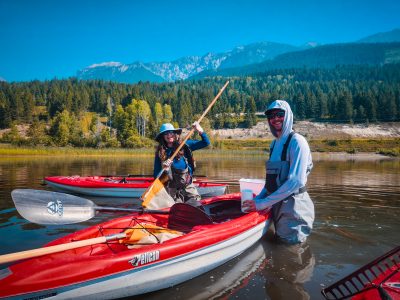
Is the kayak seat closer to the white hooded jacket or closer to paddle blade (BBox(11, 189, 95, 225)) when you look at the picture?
the white hooded jacket

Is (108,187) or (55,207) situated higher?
(55,207)

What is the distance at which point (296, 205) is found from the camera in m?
6.83

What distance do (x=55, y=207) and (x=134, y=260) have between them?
6.31 feet

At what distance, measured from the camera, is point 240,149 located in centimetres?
8319

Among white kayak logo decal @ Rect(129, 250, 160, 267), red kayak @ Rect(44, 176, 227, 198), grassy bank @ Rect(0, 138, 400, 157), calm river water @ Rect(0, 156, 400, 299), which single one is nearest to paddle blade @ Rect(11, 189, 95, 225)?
white kayak logo decal @ Rect(129, 250, 160, 267)

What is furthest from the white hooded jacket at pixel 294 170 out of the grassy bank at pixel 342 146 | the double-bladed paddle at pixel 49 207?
the grassy bank at pixel 342 146

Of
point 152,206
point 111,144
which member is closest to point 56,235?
point 152,206

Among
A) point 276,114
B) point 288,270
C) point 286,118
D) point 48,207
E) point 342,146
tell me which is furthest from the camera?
point 342,146

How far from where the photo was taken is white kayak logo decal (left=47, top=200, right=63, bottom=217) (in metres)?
5.54

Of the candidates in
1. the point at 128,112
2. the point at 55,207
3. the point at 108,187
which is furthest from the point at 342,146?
the point at 55,207

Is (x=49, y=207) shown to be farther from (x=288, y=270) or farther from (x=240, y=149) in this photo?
(x=240, y=149)

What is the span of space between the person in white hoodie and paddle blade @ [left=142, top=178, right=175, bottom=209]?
1799 millimetres

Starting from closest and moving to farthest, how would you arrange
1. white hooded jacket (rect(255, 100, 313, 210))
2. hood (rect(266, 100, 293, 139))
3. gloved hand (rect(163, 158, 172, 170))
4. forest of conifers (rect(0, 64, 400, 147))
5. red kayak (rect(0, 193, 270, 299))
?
1. red kayak (rect(0, 193, 270, 299))
2. white hooded jacket (rect(255, 100, 313, 210))
3. hood (rect(266, 100, 293, 139))
4. gloved hand (rect(163, 158, 172, 170))
5. forest of conifers (rect(0, 64, 400, 147))

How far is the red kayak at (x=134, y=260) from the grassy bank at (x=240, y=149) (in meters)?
49.1
